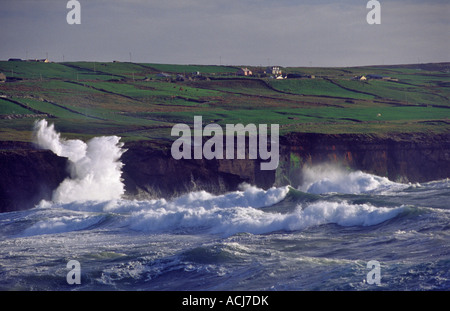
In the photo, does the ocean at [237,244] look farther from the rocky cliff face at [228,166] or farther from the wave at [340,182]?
the wave at [340,182]

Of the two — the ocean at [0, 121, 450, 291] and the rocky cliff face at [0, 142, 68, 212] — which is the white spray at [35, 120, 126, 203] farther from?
the ocean at [0, 121, 450, 291]

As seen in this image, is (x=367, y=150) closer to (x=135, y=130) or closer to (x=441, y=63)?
(x=135, y=130)

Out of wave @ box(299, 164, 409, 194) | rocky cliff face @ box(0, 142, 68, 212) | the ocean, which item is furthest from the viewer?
wave @ box(299, 164, 409, 194)

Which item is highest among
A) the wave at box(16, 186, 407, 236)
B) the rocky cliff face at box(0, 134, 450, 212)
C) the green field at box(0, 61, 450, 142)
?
the green field at box(0, 61, 450, 142)

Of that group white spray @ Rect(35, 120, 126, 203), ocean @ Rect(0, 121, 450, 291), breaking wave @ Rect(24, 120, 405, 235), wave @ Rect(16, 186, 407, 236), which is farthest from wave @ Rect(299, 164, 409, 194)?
white spray @ Rect(35, 120, 126, 203)

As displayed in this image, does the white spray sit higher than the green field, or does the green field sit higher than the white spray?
the green field

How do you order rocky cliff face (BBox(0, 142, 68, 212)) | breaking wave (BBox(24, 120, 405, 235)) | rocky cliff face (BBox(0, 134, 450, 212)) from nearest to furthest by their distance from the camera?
breaking wave (BBox(24, 120, 405, 235)) → rocky cliff face (BBox(0, 142, 68, 212)) → rocky cliff face (BBox(0, 134, 450, 212))

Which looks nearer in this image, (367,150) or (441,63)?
(367,150)
